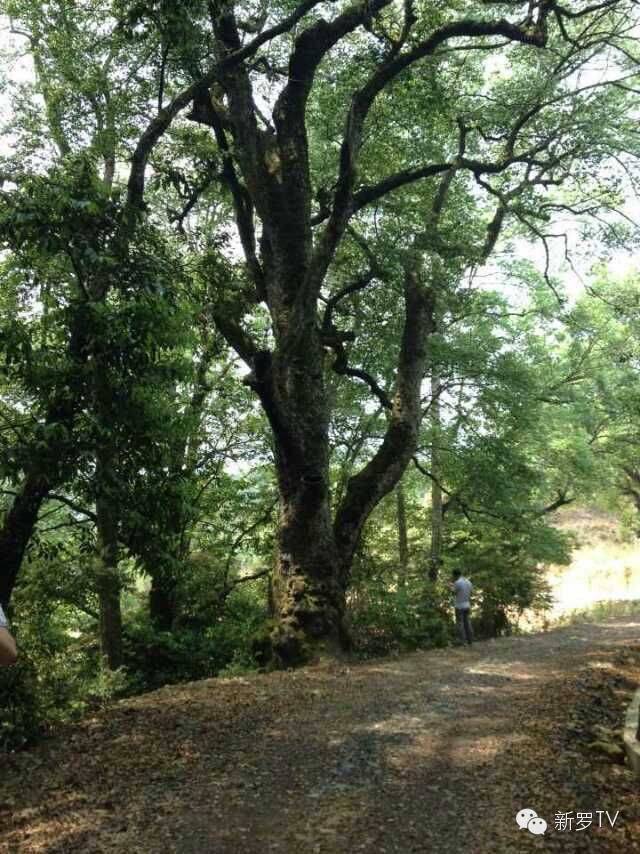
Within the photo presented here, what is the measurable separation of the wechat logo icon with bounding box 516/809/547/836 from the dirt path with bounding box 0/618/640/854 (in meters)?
0.05

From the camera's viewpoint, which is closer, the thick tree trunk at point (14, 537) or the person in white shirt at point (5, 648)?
the person in white shirt at point (5, 648)

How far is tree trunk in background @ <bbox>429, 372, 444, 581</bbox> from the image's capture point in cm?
1673

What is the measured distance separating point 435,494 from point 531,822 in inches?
562

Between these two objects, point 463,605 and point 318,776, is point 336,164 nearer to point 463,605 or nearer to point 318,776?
point 463,605

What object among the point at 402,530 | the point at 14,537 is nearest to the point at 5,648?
the point at 14,537

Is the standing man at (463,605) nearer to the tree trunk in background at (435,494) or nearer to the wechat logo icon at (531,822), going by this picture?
the tree trunk in background at (435,494)

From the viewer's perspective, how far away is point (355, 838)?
402 centimetres

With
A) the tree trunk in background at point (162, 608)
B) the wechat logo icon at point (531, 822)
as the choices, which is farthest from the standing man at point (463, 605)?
the wechat logo icon at point (531, 822)

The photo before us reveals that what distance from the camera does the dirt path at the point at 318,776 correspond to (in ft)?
13.3

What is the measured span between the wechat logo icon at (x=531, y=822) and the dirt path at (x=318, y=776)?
0.05 metres

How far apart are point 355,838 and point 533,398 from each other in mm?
13693

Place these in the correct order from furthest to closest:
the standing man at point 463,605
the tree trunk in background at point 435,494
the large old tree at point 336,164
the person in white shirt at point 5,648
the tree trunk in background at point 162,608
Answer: the tree trunk in background at point 435,494
the tree trunk in background at point 162,608
the standing man at point 463,605
the large old tree at point 336,164
the person in white shirt at point 5,648

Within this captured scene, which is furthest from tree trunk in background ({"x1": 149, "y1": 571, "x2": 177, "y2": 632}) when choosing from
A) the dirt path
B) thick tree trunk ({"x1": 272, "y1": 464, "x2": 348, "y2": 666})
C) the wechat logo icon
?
the wechat logo icon

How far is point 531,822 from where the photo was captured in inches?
162
